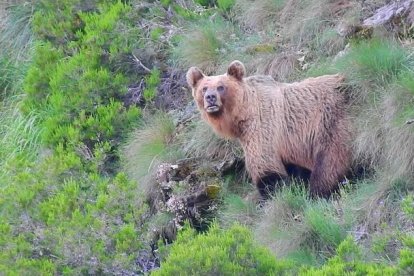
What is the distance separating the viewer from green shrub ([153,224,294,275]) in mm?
7086

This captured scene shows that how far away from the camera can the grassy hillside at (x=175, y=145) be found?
314 inches

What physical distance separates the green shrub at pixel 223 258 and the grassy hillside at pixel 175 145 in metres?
0.01

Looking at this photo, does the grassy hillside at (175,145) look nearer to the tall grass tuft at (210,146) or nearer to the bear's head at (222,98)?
the tall grass tuft at (210,146)

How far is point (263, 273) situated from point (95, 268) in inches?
56.1

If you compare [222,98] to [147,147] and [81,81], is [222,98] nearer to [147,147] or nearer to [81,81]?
[147,147]

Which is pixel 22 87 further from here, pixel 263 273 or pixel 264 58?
pixel 263 273

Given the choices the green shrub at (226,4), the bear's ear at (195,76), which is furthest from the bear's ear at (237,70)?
the green shrub at (226,4)

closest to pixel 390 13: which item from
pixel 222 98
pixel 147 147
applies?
pixel 222 98

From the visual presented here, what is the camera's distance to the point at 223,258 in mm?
7117

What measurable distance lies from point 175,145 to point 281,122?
1.85 metres

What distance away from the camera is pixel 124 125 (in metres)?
11.9

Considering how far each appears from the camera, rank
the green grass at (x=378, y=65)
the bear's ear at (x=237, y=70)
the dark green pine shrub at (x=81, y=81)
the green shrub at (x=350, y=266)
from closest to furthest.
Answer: the green shrub at (x=350, y=266)
the green grass at (x=378, y=65)
the bear's ear at (x=237, y=70)
the dark green pine shrub at (x=81, y=81)

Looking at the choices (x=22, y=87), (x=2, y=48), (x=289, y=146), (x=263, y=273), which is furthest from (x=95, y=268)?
(x=2, y=48)

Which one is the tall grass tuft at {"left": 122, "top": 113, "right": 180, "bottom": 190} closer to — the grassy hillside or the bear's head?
the grassy hillside
